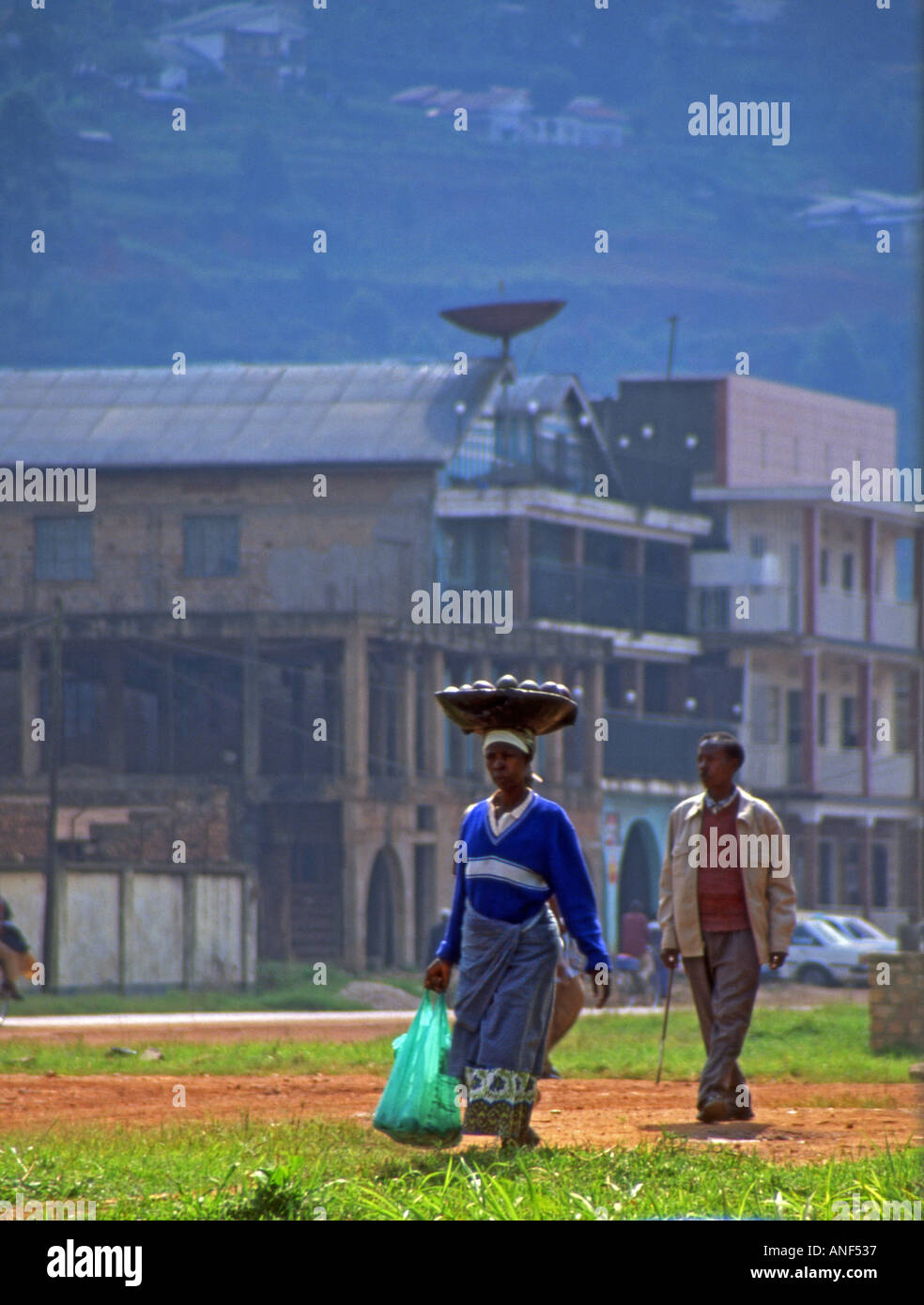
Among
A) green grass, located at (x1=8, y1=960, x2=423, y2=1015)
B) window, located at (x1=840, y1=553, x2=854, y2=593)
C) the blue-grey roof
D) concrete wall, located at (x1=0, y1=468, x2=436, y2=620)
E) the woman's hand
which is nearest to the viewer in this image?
the woman's hand

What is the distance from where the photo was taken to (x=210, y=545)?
52625mm

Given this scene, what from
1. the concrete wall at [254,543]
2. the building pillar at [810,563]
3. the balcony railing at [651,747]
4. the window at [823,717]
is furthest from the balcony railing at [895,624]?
the concrete wall at [254,543]

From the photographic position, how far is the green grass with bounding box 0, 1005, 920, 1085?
56.8ft

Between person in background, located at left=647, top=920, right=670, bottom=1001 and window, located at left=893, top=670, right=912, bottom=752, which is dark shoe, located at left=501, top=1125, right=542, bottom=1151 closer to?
person in background, located at left=647, top=920, right=670, bottom=1001

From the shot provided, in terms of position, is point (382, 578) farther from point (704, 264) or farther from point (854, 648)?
point (704, 264)

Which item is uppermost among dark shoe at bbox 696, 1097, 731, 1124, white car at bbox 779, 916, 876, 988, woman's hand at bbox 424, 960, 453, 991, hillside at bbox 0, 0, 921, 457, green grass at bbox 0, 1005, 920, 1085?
hillside at bbox 0, 0, 921, 457

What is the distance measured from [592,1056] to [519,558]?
1364 inches

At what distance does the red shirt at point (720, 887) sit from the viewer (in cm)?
1260

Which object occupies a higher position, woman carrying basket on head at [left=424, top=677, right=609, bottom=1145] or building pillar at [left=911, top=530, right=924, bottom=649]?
building pillar at [left=911, top=530, right=924, bottom=649]

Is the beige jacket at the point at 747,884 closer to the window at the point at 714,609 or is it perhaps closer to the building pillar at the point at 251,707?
the building pillar at the point at 251,707

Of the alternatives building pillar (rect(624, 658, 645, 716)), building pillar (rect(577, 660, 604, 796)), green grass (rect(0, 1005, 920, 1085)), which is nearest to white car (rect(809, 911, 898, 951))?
building pillar (rect(577, 660, 604, 796))

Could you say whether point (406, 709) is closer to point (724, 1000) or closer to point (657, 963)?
point (657, 963)

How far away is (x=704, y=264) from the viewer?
193125 millimetres

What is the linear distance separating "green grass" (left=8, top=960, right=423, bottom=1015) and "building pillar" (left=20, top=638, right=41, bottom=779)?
6.60m
